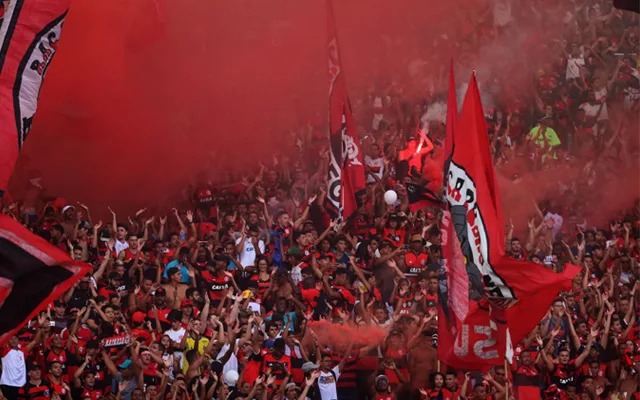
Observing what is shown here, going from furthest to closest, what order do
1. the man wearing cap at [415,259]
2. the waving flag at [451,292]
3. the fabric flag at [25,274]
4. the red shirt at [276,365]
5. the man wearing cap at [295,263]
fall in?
the man wearing cap at [415,259] < the man wearing cap at [295,263] < the red shirt at [276,365] < the waving flag at [451,292] < the fabric flag at [25,274]

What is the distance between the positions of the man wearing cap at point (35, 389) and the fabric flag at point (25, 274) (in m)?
3.79

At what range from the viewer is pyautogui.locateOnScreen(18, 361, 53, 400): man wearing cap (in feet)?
34.8

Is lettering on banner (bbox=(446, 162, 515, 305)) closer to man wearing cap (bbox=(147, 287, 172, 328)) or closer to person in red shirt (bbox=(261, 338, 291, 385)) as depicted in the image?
person in red shirt (bbox=(261, 338, 291, 385))

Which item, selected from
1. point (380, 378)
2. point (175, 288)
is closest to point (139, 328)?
point (175, 288)

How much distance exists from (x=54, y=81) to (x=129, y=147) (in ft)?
4.05

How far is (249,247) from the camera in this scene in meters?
12.8

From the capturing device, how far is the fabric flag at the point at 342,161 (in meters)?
12.8

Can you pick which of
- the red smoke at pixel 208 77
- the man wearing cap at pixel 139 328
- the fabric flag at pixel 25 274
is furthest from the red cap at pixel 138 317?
the fabric flag at pixel 25 274

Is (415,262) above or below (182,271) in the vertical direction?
below

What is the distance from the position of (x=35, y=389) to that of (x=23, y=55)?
12.6 ft

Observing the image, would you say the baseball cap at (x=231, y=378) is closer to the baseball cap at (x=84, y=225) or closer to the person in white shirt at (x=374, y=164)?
the baseball cap at (x=84, y=225)

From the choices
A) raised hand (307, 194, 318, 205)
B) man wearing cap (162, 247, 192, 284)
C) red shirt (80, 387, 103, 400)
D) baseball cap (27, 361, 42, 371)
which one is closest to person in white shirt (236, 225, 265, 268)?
man wearing cap (162, 247, 192, 284)

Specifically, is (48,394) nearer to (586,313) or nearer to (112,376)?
(112,376)

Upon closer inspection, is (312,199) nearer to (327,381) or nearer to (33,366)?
(327,381)
